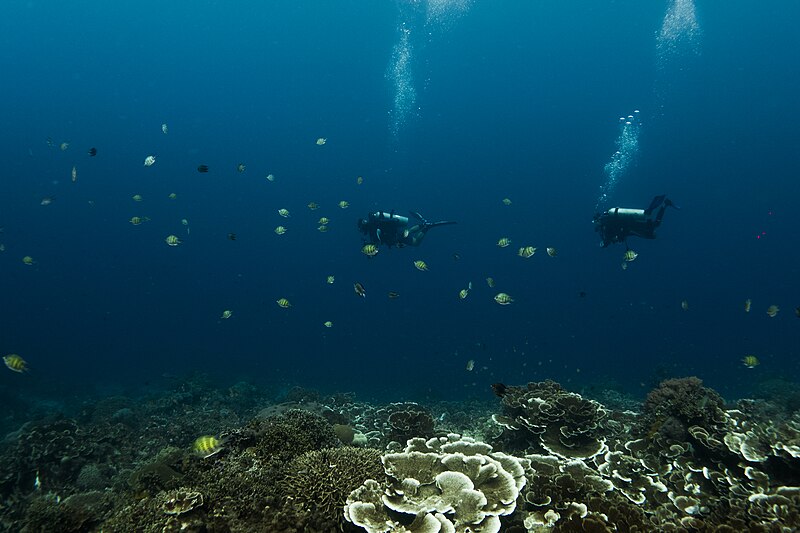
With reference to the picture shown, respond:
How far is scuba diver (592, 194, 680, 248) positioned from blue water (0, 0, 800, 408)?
1013 cm

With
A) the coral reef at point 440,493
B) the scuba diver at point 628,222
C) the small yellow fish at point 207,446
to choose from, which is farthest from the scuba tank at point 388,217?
the coral reef at point 440,493

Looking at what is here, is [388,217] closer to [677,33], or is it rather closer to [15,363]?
[15,363]

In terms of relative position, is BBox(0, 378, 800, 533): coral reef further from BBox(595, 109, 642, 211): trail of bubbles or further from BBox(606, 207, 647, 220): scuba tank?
BBox(595, 109, 642, 211): trail of bubbles

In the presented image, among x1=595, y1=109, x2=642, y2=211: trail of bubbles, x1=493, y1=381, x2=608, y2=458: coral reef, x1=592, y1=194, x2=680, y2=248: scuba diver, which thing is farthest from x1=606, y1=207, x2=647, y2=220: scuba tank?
x1=595, y1=109, x2=642, y2=211: trail of bubbles

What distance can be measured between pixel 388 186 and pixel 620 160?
7275 centimetres

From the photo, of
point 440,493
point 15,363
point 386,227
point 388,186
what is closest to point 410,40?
point 388,186

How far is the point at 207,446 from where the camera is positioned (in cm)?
491

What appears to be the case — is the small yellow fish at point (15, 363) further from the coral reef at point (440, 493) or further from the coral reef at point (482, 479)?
the coral reef at point (440, 493)

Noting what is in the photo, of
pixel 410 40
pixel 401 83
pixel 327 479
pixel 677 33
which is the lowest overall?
pixel 327 479

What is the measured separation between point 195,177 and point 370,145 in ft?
Result: 204

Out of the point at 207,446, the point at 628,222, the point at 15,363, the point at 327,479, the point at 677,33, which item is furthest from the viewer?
the point at 677,33

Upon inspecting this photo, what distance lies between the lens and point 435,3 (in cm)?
6600

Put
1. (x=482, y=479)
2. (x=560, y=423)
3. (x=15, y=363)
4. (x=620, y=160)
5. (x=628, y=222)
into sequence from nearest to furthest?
(x=482, y=479), (x=560, y=423), (x=15, y=363), (x=628, y=222), (x=620, y=160)

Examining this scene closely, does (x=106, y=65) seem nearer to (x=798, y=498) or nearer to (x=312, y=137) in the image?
(x=312, y=137)
